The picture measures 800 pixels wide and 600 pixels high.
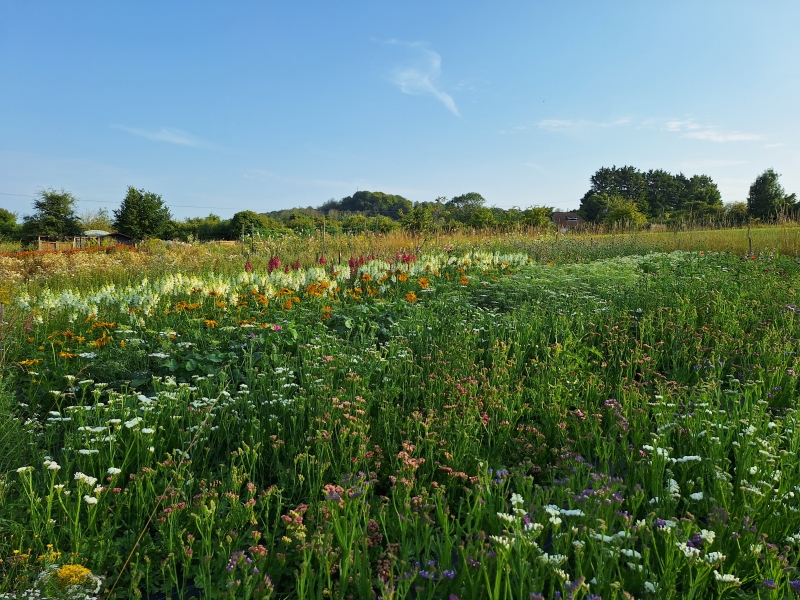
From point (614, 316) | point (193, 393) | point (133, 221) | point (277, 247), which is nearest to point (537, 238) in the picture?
point (277, 247)

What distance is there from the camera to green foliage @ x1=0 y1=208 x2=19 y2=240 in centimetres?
3875

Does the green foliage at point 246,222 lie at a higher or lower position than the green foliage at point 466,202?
lower

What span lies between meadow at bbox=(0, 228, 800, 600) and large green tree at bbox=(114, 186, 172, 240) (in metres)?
36.7

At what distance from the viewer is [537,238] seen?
17.1 metres

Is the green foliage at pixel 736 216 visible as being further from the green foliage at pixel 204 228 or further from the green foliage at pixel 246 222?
the green foliage at pixel 204 228

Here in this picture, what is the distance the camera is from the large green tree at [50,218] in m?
35.8

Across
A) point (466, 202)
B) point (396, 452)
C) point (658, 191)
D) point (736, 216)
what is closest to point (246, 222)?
point (736, 216)

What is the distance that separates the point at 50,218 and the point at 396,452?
41631mm

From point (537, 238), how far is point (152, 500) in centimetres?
1618

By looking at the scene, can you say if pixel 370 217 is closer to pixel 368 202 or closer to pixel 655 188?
pixel 368 202

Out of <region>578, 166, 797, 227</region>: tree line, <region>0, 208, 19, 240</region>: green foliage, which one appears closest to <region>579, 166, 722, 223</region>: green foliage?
<region>578, 166, 797, 227</region>: tree line

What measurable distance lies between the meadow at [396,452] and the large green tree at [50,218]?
37.3 metres

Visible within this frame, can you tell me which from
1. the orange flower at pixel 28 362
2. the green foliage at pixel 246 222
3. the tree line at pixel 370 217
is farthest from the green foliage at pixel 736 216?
the orange flower at pixel 28 362

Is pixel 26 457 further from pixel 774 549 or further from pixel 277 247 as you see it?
pixel 277 247
